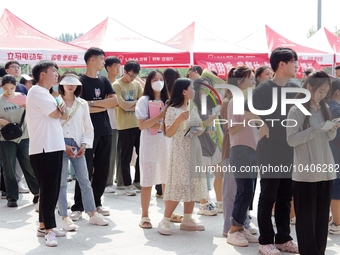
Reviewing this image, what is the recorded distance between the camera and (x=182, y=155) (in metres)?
5.93

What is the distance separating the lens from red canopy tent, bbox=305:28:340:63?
1600 centimetres

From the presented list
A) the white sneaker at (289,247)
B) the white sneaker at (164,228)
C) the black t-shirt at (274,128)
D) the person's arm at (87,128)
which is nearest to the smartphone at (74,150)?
the person's arm at (87,128)

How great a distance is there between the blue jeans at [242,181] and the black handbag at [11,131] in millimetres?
3280

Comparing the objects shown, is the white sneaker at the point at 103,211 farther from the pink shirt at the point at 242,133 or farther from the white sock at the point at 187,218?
Result: the pink shirt at the point at 242,133

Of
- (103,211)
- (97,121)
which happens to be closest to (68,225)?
(103,211)

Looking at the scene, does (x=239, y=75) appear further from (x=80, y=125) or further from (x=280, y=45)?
(x=280, y=45)

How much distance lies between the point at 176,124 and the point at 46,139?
1.24m

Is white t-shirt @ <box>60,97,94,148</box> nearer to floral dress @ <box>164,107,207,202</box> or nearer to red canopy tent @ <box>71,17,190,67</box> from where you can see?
floral dress @ <box>164,107,207,202</box>

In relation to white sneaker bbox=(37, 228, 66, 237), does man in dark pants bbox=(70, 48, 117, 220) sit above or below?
above

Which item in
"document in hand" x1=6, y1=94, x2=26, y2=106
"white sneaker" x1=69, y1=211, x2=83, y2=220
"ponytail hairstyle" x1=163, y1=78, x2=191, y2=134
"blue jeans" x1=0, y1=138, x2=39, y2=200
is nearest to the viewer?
"ponytail hairstyle" x1=163, y1=78, x2=191, y2=134

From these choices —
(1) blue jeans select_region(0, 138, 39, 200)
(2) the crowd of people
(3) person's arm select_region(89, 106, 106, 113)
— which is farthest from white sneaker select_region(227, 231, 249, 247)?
(1) blue jeans select_region(0, 138, 39, 200)

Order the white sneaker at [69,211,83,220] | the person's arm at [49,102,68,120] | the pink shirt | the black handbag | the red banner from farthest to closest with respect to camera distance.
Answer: the red banner, the black handbag, the white sneaker at [69,211,83,220], the person's arm at [49,102,68,120], the pink shirt

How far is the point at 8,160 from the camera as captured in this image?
773cm

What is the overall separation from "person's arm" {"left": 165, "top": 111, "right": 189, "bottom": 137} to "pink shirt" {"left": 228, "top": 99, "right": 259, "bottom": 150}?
0.43m
